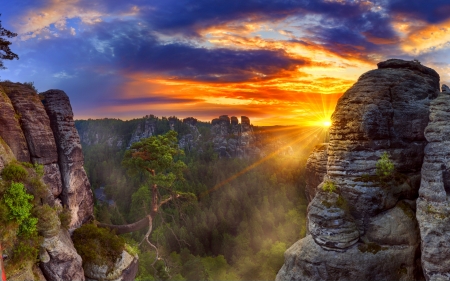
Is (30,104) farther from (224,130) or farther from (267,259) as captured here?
(224,130)

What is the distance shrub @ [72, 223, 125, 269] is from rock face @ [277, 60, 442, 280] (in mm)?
11976

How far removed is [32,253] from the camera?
1398cm

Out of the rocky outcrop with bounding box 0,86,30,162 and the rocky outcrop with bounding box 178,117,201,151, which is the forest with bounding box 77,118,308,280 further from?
the rocky outcrop with bounding box 178,117,201,151

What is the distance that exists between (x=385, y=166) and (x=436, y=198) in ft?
10.4

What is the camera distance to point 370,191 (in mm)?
17344

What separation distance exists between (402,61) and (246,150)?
14024 centimetres

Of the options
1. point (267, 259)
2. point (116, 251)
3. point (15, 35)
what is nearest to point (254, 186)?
point (267, 259)

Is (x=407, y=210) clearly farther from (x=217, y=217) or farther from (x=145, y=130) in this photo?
(x=145, y=130)

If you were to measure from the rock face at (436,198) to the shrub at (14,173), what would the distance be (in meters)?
22.2

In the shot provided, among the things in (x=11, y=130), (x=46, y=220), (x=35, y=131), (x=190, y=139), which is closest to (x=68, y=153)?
→ (x=35, y=131)

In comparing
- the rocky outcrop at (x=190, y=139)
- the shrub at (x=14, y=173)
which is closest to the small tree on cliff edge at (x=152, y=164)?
the shrub at (x=14, y=173)

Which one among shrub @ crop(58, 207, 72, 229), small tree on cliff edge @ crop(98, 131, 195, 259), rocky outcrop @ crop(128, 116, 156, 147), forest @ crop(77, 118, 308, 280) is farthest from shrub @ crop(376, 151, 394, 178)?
rocky outcrop @ crop(128, 116, 156, 147)

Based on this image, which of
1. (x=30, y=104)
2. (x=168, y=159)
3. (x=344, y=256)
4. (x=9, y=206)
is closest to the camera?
(x=9, y=206)

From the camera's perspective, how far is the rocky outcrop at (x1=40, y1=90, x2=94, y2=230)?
67.8ft
